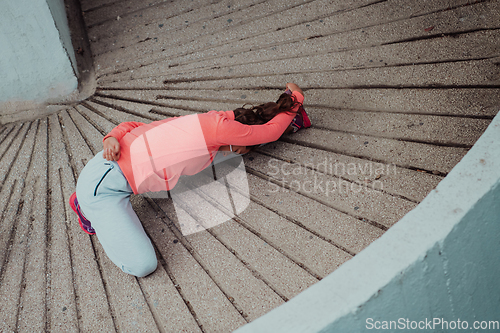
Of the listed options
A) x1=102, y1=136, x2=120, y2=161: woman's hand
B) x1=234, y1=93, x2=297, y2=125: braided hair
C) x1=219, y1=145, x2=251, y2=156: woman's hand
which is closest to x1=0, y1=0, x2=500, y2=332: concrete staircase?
x1=219, y1=145, x2=251, y2=156: woman's hand

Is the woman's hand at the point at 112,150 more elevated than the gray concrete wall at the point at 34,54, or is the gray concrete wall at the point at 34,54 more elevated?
the gray concrete wall at the point at 34,54

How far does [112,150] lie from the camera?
1.69m

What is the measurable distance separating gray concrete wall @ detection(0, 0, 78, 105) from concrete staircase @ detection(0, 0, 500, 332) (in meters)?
0.29

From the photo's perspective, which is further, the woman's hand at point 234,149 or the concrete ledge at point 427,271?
the woman's hand at point 234,149

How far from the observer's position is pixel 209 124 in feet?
5.63

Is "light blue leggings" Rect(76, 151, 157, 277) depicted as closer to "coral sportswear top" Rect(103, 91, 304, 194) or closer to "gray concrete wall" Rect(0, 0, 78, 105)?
"coral sportswear top" Rect(103, 91, 304, 194)

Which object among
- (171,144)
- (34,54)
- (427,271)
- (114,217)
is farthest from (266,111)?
(34,54)

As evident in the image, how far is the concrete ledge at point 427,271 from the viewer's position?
885mm

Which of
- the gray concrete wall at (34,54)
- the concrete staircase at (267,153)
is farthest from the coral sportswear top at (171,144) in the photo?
the gray concrete wall at (34,54)

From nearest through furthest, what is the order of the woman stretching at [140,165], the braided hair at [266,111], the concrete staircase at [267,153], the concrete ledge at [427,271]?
the concrete ledge at [427,271], the concrete staircase at [267,153], the woman stretching at [140,165], the braided hair at [266,111]

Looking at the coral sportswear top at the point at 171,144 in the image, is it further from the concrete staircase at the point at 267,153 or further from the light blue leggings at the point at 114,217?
the concrete staircase at the point at 267,153

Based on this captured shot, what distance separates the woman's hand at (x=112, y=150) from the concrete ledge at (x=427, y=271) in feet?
3.61

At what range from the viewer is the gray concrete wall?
266 cm

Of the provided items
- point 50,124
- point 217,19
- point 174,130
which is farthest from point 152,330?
point 217,19
